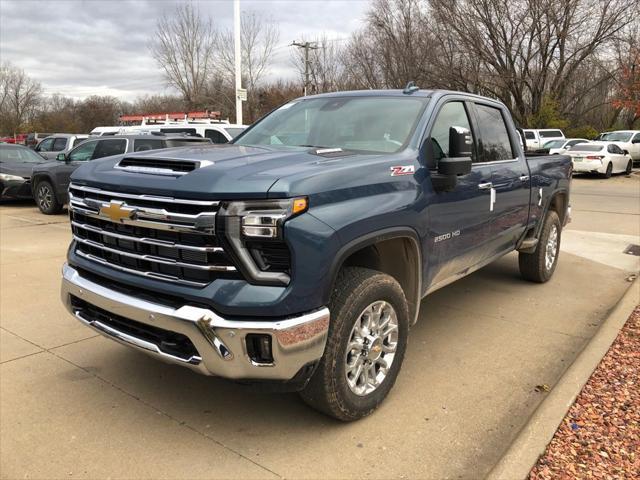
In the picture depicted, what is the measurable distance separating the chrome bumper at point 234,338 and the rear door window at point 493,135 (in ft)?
8.84

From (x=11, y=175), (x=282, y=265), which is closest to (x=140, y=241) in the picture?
(x=282, y=265)

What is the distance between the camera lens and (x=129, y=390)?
358 cm

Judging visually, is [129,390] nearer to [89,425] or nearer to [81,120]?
[89,425]

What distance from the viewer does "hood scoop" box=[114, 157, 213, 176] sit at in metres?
2.89

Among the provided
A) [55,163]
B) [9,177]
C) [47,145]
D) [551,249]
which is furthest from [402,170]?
[47,145]

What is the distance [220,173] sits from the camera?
107 inches

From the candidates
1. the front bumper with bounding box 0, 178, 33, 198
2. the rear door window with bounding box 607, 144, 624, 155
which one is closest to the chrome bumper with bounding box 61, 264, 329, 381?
the front bumper with bounding box 0, 178, 33, 198

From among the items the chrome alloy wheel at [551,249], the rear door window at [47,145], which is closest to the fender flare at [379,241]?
the chrome alloy wheel at [551,249]

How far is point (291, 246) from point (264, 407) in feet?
4.40

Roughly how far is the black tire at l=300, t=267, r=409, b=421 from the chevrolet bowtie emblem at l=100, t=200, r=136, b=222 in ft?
3.88

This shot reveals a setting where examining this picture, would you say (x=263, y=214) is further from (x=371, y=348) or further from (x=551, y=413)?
(x=551, y=413)

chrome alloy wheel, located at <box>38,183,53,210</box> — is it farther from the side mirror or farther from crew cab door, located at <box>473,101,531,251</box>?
the side mirror

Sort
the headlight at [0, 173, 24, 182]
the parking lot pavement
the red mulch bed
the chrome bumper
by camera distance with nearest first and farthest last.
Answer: the chrome bumper < the red mulch bed < the parking lot pavement < the headlight at [0, 173, 24, 182]

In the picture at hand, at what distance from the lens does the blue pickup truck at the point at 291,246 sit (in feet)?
8.55
